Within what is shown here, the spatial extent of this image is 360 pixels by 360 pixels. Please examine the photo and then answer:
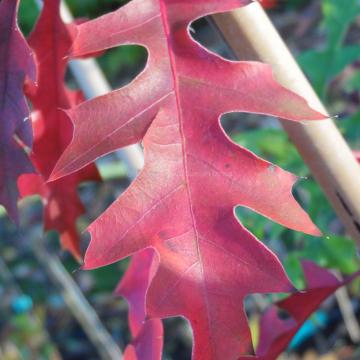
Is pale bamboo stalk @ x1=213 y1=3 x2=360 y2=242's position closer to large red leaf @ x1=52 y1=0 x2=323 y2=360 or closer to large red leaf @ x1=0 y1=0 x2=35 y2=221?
large red leaf @ x1=52 y1=0 x2=323 y2=360

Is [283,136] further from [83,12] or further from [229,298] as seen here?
[83,12]

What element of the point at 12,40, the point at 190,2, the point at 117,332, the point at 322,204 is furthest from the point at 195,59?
the point at 117,332

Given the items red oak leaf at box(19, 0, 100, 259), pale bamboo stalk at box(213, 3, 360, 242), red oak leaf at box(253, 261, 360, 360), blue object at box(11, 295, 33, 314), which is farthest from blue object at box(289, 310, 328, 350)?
pale bamboo stalk at box(213, 3, 360, 242)

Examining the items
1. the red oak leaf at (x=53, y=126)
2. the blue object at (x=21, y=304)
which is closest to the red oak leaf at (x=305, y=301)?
the red oak leaf at (x=53, y=126)

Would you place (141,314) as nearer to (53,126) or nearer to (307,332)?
(53,126)

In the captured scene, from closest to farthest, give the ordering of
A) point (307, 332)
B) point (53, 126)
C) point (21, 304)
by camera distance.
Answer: point (53, 126) → point (307, 332) → point (21, 304)

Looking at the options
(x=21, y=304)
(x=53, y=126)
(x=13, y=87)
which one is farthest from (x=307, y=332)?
(x=13, y=87)
